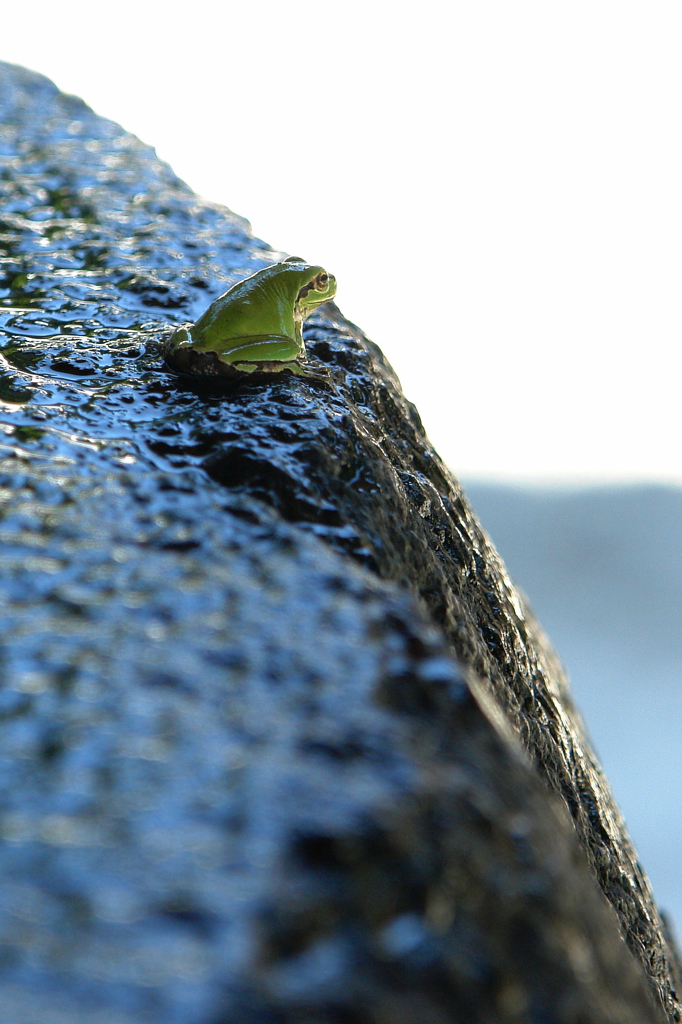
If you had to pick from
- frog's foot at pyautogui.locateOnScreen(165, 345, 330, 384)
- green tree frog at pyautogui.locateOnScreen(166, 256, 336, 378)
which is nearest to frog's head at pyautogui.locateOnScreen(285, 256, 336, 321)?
green tree frog at pyautogui.locateOnScreen(166, 256, 336, 378)

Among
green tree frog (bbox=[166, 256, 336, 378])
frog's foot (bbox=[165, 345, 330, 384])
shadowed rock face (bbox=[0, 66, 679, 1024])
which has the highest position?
green tree frog (bbox=[166, 256, 336, 378])

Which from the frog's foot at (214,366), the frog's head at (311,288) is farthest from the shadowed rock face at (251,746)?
the frog's head at (311,288)

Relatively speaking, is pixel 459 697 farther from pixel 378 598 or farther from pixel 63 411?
pixel 63 411

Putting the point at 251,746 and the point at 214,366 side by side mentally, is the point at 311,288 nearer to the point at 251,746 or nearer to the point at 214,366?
the point at 214,366

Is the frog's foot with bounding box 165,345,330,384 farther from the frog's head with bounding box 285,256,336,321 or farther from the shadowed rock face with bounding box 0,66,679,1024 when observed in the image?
the frog's head with bounding box 285,256,336,321

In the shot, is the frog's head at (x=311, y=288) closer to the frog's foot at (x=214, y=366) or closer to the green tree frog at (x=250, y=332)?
the green tree frog at (x=250, y=332)

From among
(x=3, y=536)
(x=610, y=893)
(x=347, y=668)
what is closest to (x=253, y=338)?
(x=3, y=536)
